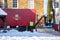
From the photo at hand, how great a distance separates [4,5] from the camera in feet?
136

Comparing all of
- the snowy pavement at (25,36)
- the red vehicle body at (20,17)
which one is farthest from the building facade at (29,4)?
the snowy pavement at (25,36)

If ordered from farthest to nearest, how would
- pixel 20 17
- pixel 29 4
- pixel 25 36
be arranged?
1. pixel 29 4
2. pixel 20 17
3. pixel 25 36

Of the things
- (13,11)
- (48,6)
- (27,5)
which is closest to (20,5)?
(27,5)

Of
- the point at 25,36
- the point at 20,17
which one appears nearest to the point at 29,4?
the point at 20,17

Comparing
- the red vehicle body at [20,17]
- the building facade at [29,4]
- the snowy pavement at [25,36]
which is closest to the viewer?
the snowy pavement at [25,36]

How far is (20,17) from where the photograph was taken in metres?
34.6

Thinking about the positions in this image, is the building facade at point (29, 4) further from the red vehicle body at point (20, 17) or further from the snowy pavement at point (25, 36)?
the snowy pavement at point (25, 36)

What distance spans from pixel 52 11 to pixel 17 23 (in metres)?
8.49

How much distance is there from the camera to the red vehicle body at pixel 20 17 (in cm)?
3438

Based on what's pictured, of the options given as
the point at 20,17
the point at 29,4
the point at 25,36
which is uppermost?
the point at 29,4

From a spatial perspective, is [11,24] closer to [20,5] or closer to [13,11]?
[13,11]

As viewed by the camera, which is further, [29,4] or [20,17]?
[29,4]

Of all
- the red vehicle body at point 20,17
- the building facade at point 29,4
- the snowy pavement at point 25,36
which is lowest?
the snowy pavement at point 25,36

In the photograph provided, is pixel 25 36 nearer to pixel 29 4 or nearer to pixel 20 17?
pixel 20 17
